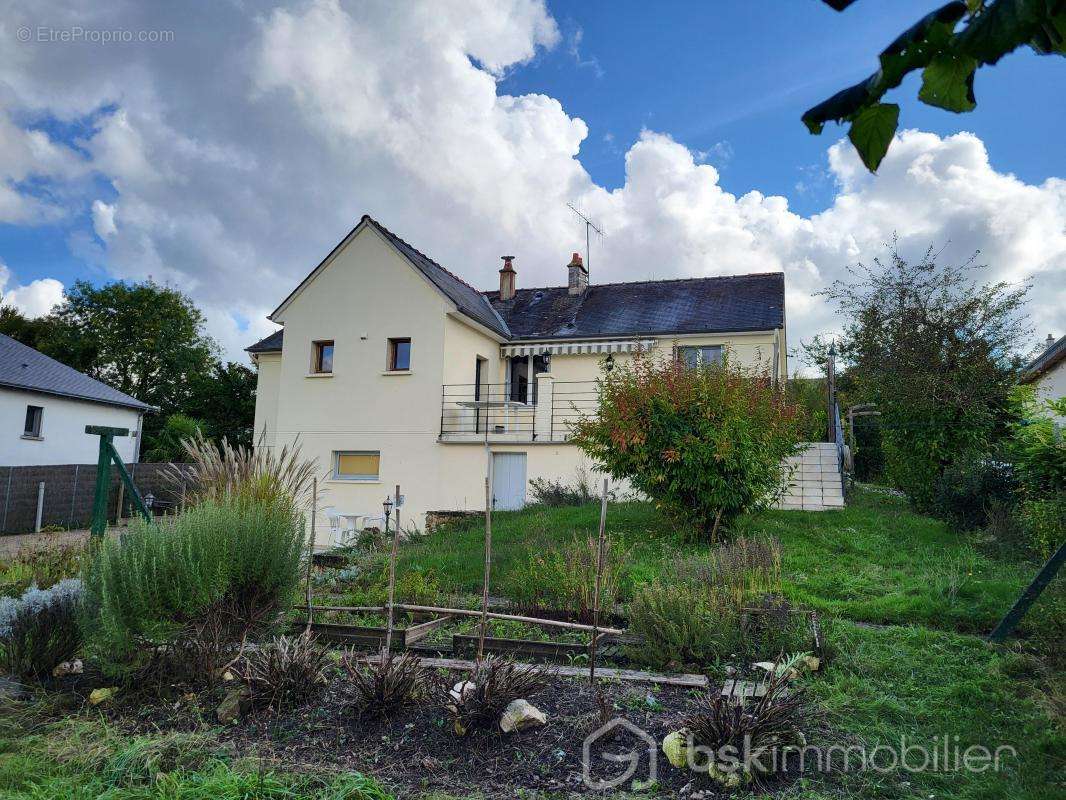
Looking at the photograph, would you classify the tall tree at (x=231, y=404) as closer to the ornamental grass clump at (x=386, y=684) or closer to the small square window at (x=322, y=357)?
the small square window at (x=322, y=357)

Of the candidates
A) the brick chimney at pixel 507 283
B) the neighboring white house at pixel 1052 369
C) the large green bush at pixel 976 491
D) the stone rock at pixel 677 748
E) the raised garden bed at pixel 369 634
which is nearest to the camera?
the stone rock at pixel 677 748

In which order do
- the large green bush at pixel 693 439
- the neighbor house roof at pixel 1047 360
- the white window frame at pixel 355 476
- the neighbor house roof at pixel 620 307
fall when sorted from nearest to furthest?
the large green bush at pixel 693 439 → the neighbor house roof at pixel 1047 360 → the white window frame at pixel 355 476 → the neighbor house roof at pixel 620 307

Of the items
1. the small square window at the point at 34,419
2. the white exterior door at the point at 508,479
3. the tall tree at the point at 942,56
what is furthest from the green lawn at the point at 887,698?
the small square window at the point at 34,419

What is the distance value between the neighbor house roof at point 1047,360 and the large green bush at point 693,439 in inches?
257

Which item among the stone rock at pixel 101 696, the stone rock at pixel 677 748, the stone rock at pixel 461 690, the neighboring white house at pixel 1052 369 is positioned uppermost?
the neighboring white house at pixel 1052 369

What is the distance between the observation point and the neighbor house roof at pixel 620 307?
19.2 m

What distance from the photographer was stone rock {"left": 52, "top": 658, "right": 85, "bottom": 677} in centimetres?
496

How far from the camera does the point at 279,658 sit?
440cm

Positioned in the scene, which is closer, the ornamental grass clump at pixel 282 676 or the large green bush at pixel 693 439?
the ornamental grass clump at pixel 282 676

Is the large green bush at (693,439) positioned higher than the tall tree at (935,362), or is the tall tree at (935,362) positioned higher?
the tall tree at (935,362)

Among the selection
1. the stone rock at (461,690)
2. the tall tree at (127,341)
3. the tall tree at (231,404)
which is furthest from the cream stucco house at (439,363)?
the tall tree at (127,341)

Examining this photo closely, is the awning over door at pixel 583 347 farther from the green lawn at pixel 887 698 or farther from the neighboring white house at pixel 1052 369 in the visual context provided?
the green lawn at pixel 887 698

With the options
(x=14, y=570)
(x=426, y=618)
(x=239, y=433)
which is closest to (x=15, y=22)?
(x=14, y=570)

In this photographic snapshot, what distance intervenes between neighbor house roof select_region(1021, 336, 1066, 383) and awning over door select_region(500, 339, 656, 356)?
29.0 feet
